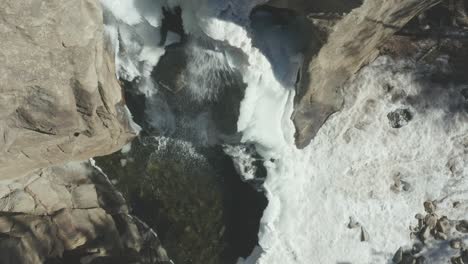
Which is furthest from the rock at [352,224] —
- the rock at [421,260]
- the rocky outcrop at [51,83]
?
the rocky outcrop at [51,83]

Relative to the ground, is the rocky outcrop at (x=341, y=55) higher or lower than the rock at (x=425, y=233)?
higher

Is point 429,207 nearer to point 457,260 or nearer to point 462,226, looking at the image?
point 462,226

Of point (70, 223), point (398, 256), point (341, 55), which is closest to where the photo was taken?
point (341, 55)

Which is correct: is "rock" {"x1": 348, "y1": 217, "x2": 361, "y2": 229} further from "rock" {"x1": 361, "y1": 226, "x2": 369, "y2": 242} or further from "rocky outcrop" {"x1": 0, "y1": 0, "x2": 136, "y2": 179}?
Answer: "rocky outcrop" {"x1": 0, "y1": 0, "x2": 136, "y2": 179}

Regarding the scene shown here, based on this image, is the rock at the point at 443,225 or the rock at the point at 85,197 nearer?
the rock at the point at 85,197

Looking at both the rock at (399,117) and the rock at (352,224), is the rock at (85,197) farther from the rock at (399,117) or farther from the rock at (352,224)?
the rock at (399,117)

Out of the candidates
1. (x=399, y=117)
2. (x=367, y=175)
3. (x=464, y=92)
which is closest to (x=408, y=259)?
(x=367, y=175)

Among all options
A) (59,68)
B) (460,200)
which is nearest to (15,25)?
(59,68)
